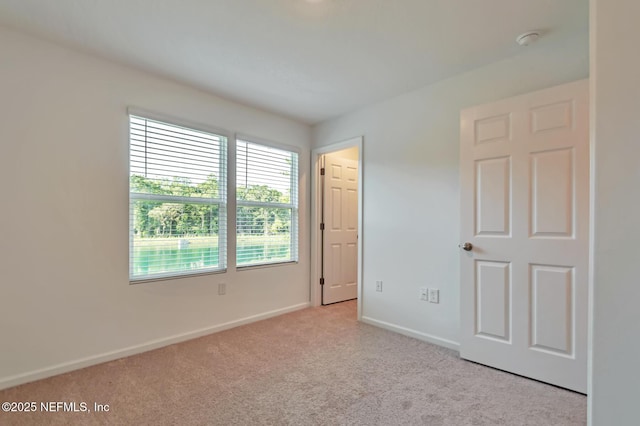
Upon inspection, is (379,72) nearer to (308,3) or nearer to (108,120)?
(308,3)

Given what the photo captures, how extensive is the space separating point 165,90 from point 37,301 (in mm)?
1938

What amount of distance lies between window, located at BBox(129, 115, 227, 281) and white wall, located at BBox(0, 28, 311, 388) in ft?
0.34

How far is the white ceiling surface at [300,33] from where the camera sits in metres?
1.89

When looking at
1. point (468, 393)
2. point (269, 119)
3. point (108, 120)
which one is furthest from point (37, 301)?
point (468, 393)

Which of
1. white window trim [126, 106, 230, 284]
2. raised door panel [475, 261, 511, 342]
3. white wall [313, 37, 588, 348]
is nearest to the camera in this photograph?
raised door panel [475, 261, 511, 342]

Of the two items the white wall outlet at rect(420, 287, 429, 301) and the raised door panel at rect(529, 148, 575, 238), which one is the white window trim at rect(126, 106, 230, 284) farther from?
the raised door panel at rect(529, 148, 575, 238)

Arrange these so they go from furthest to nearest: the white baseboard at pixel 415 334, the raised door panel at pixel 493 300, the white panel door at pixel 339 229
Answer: the white panel door at pixel 339 229, the white baseboard at pixel 415 334, the raised door panel at pixel 493 300

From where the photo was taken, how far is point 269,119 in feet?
12.1

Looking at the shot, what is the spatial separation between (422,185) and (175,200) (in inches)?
91.4

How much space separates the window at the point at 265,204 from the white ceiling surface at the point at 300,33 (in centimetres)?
90

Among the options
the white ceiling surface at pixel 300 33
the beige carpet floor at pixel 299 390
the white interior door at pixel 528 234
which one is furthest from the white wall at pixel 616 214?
the white interior door at pixel 528 234

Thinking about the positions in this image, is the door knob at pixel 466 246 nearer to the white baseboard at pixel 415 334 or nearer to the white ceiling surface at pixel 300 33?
the white baseboard at pixel 415 334

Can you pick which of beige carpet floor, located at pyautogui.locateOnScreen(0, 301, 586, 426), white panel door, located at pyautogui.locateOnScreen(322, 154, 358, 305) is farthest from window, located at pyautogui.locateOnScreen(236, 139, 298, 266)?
beige carpet floor, located at pyautogui.locateOnScreen(0, 301, 586, 426)

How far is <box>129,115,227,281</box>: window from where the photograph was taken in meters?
2.71
